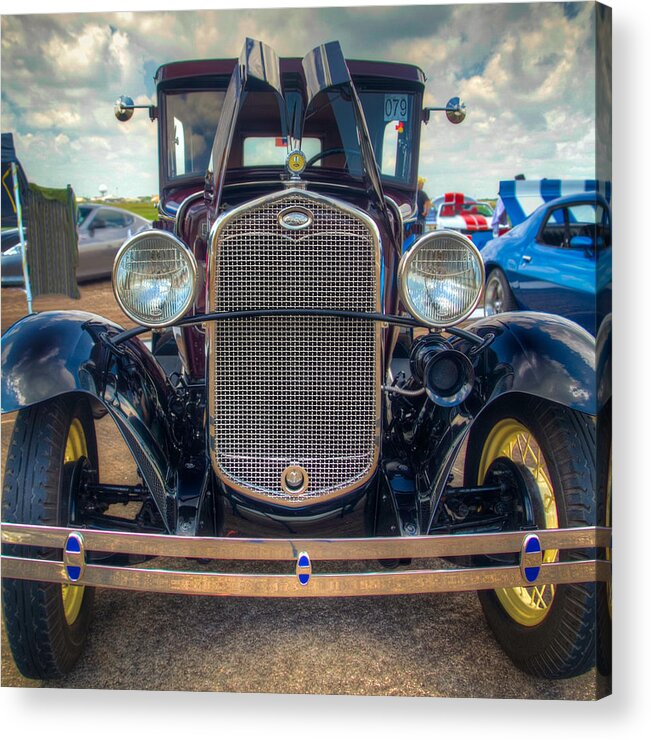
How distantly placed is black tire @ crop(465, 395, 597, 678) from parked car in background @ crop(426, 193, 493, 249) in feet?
2.89

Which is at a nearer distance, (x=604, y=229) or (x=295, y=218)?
(x=295, y=218)

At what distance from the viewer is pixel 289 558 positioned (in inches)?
82.8

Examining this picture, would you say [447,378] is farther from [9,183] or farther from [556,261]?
[9,183]

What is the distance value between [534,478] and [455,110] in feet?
5.22

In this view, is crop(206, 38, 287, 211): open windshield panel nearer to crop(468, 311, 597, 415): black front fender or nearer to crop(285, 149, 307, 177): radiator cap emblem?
crop(285, 149, 307, 177): radiator cap emblem

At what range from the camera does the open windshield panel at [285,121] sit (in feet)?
8.32

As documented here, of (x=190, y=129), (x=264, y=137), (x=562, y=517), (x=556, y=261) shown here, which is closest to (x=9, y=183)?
(x=190, y=129)

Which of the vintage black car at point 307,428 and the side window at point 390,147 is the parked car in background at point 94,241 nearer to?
the vintage black car at point 307,428

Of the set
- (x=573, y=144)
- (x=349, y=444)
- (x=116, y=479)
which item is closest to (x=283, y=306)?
(x=349, y=444)

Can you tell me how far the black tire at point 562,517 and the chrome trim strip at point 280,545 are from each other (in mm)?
229

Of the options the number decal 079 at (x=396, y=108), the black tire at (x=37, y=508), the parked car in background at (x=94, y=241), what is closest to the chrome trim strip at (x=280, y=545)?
the black tire at (x=37, y=508)

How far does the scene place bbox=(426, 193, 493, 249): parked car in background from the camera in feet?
10.0

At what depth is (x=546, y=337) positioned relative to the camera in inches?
92.7

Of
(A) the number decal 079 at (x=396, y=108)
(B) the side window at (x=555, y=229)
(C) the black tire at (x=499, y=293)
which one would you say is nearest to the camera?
(B) the side window at (x=555, y=229)
